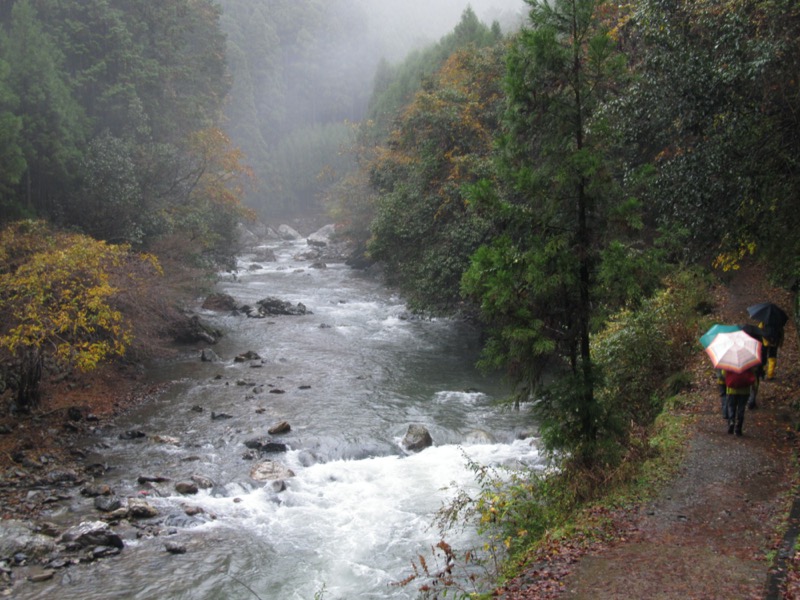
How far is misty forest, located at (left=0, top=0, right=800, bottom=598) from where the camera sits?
26.3ft

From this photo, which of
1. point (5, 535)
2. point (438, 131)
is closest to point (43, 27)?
point (438, 131)

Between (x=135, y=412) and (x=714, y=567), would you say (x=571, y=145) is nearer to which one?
(x=714, y=567)

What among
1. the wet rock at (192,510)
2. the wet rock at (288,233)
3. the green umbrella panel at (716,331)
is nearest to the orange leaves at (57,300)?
the wet rock at (192,510)

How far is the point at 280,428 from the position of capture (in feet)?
50.9

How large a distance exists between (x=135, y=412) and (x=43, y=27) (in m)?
18.8

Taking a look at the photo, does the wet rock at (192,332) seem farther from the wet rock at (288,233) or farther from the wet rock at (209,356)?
the wet rock at (288,233)

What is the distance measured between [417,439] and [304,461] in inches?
105

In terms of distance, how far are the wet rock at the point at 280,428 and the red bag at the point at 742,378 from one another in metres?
10.0

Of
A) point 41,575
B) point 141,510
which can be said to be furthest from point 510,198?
point 41,575

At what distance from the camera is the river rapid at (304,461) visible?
9656mm

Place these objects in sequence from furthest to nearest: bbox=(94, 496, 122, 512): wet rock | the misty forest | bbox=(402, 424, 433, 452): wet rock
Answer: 1. bbox=(402, 424, 433, 452): wet rock
2. bbox=(94, 496, 122, 512): wet rock
3. the misty forest

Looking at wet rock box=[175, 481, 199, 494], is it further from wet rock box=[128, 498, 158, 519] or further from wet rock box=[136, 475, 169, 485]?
wet rock box=[128, 498, 158, 519]

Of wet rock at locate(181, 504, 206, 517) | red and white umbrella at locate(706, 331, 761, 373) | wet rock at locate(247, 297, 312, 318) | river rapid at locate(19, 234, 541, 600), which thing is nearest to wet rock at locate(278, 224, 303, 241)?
wet rock at locate(247, 297, 312, 318)

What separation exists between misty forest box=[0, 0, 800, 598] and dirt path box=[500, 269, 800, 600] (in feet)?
3.44
